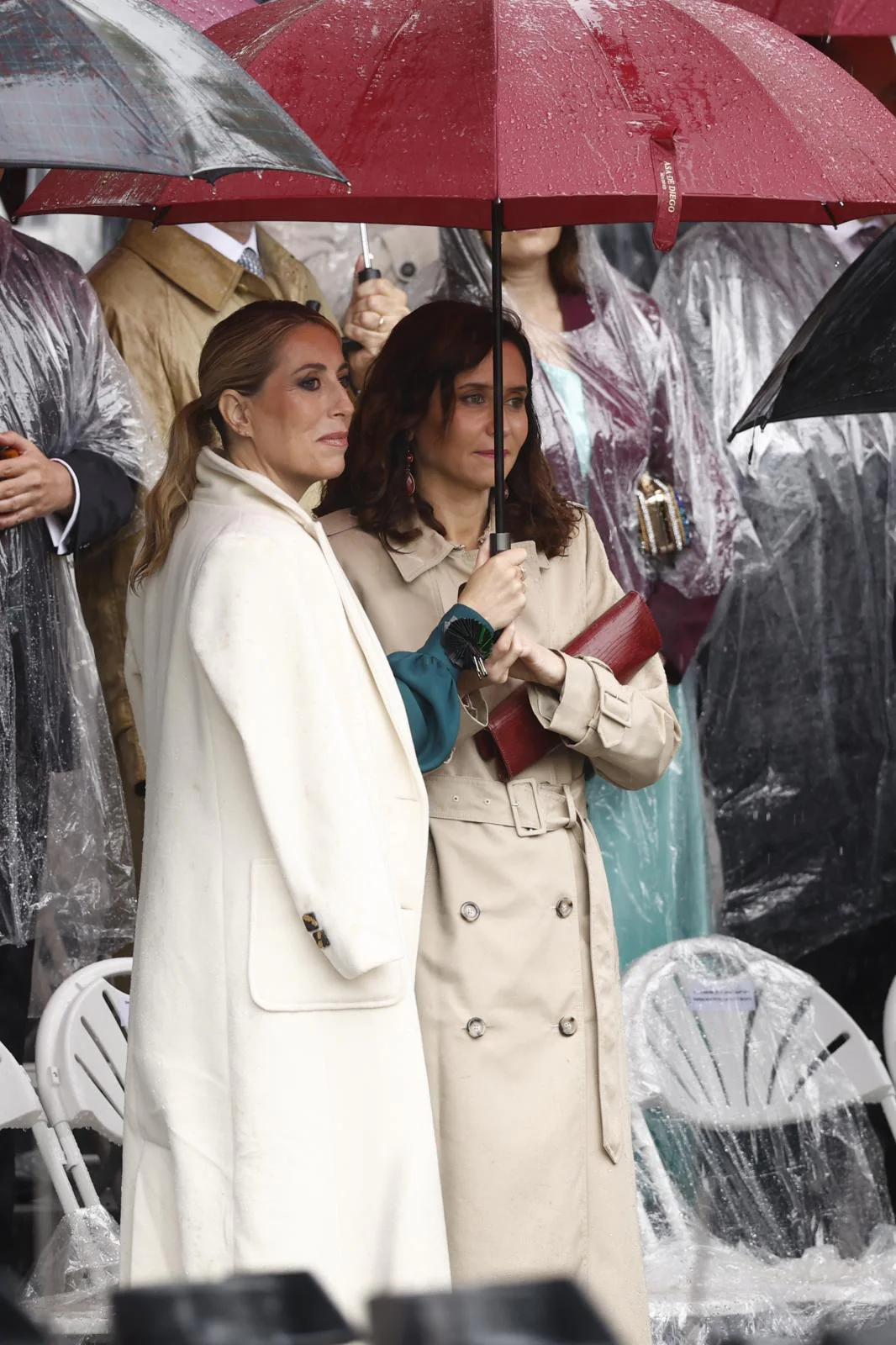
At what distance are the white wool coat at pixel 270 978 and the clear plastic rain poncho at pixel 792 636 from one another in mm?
2467

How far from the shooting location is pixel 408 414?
3.55 meters

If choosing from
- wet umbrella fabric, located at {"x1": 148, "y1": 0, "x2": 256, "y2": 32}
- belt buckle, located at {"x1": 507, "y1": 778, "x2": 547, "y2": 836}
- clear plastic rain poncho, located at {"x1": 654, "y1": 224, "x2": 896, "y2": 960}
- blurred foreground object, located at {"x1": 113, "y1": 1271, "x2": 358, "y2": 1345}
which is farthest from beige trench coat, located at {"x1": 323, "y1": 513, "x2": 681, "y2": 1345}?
clear plastic rain poncho, located at {"x1": 654, "y1": 224, "x2": 896, "y2": 960}

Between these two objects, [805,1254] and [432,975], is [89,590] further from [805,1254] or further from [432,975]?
[805,1254]

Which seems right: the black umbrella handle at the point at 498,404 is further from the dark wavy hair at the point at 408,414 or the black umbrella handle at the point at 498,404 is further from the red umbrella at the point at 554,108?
the red umbrella at the point at 554,108

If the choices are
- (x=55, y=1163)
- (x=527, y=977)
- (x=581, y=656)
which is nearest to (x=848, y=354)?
(x=581, y=656)

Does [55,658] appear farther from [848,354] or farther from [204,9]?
[848,354]

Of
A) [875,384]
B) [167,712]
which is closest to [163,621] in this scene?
[167,712]

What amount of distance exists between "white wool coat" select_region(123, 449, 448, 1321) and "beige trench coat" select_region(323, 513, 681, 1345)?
0.35m

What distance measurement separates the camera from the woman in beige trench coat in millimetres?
3295

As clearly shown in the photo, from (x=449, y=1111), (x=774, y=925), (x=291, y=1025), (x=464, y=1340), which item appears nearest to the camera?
(x=464, y=1340)

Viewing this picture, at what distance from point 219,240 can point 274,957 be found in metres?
2.23

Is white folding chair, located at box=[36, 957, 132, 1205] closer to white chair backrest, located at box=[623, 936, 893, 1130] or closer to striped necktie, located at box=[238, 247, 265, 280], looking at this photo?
white chair backrest, located at box=[623, 936, 893, 1130]

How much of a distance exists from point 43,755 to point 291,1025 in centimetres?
124

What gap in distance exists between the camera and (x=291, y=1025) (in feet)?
9.29
